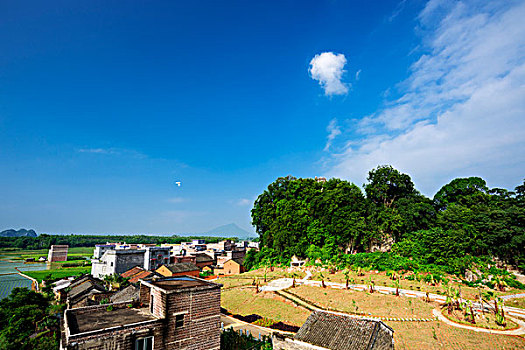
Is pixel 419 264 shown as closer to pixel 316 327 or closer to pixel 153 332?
pixel 316 327

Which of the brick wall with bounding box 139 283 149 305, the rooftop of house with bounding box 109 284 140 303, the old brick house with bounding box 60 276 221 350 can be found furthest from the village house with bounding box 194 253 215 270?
the old brick house with bounding box 60 276 221 350

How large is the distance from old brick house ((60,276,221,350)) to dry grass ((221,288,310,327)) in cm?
1073

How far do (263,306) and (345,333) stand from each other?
42.7 feet

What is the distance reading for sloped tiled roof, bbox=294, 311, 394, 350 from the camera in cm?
1430

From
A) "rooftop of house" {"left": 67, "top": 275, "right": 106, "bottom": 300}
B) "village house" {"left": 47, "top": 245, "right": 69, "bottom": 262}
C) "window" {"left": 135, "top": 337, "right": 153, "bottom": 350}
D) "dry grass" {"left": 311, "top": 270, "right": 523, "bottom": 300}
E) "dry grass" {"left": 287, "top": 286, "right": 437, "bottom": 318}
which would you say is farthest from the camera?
"village house" {"left": 47, "top": 245, "right": 69, "bottom": 262}

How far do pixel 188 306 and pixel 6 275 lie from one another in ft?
254

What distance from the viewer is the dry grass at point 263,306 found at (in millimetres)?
23562

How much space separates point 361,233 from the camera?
38969 mm

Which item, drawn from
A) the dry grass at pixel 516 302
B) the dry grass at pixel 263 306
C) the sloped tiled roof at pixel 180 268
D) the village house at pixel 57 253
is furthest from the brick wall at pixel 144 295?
the village house at pixel 57 253

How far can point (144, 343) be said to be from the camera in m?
11.7

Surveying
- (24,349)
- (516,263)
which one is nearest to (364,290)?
(516,263)

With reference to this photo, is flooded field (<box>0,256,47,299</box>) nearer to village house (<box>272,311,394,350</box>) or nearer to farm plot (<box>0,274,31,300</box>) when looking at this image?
farm plot (<box>0,274,31,300</box>)

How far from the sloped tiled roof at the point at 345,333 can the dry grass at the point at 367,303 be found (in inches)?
274

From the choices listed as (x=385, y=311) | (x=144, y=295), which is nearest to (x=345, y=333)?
(x=385, y=311)
